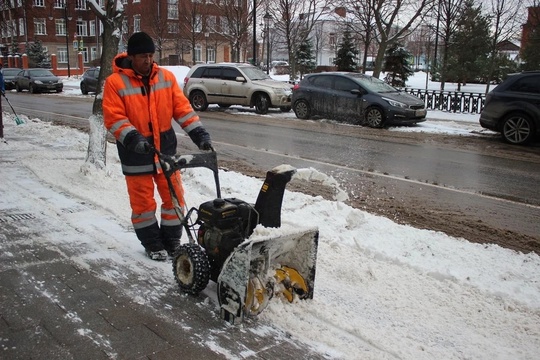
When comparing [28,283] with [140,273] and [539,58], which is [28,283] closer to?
[140,273]

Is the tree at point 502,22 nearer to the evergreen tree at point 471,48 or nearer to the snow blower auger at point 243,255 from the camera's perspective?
the evergreen tree at point 471,48

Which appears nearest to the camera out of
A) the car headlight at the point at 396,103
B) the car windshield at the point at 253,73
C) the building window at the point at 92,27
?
the car headlight at the point at 396,103

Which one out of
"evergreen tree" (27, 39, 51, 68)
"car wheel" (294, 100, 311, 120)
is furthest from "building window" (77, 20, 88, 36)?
"car wheel" (294, 100, 311, 120)

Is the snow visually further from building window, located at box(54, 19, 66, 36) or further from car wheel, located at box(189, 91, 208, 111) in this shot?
building window, located at box(54, 19, 66, 36)

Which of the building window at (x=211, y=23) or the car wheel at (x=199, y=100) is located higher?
the building window at (x=211, y=23)

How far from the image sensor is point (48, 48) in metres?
65.2

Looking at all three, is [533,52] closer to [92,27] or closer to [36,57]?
[36,57]

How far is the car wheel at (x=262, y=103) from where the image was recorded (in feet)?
58.9

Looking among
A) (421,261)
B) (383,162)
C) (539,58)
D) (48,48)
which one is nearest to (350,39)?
(539,58)

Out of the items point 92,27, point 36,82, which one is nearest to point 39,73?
point 36,82

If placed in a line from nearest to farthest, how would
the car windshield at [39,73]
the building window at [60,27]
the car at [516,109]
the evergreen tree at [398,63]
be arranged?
the car at [516,109], the car windshield at [39,73], the evergreen tree at [398,63], the building window at [60,27]

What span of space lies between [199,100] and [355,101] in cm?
634

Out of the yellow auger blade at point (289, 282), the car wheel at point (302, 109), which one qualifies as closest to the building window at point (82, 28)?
the car wheel at point (302, 109)

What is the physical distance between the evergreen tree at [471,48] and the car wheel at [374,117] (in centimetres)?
1940
